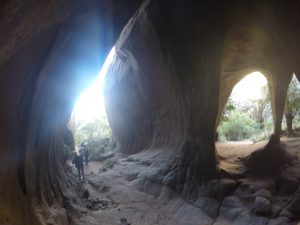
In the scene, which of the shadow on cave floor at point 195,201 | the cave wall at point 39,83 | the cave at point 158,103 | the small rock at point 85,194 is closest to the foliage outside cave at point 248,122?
the cave at point 158,103

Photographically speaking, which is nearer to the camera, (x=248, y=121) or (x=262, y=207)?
(x=262, y=207)

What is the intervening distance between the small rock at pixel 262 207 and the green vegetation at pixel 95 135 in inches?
726

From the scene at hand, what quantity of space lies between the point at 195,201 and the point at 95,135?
84.0 ft

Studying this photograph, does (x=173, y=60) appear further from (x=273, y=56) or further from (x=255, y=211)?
(x=255, y=211)

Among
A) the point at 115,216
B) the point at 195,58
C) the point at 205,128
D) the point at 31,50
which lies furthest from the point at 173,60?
the point at 31,50

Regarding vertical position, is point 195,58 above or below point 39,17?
above

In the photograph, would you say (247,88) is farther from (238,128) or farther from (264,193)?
(264,193)

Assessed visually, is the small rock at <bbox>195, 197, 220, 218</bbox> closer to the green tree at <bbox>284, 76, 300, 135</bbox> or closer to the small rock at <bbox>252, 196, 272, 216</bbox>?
the small rock at <bbox>252, 196, 272, 216</bbox>

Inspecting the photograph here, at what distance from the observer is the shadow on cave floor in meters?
9.95

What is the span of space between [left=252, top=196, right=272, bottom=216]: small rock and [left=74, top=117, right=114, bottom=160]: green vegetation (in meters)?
18.4

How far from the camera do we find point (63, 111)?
1201 centimetres

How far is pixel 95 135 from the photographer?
35.8 meters

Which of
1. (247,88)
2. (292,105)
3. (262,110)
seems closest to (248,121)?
(262,110)

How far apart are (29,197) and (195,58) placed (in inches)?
358
